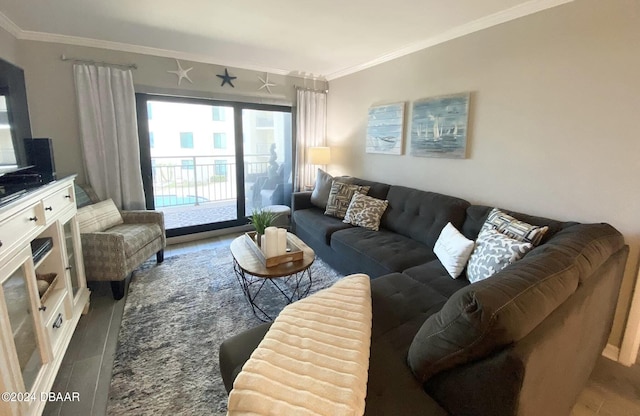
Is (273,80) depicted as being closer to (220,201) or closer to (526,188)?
(220,201)

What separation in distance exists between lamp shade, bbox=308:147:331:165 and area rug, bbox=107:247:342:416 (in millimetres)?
1662

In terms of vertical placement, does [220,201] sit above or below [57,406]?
above

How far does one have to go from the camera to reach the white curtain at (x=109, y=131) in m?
3.19

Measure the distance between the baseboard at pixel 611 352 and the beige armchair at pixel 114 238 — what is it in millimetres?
3729

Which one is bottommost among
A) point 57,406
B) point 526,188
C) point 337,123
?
point 57,406

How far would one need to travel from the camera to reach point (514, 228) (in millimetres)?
2035

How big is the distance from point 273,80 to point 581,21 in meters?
3.41

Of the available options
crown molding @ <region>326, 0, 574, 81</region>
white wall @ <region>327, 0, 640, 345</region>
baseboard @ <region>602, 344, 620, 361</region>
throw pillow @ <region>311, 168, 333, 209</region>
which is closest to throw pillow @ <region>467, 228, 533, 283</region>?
white wall @ <region>327, 0, 640, 345</region>

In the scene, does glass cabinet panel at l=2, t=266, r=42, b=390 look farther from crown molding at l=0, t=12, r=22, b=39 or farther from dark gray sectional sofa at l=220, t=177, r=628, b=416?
crown molding at l=0, t=12, r=22, b=39

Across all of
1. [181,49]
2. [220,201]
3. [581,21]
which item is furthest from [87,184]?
[581,21]

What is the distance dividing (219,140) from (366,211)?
254 cm

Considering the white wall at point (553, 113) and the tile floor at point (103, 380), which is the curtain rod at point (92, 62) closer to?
the tile floor at point (103, 380)

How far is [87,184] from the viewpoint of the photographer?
329 cm

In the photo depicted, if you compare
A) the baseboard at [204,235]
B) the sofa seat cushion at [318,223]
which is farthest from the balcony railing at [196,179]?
the sofa seat cushion at [318,223]
